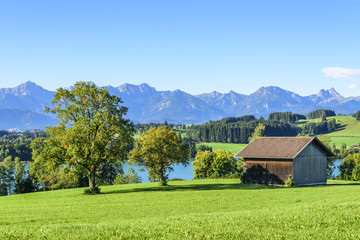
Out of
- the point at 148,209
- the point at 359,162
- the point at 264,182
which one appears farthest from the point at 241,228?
the point at 359,162

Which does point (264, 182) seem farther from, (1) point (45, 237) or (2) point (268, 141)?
(1) point (45, 237)

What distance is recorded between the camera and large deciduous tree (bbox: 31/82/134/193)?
41.1m

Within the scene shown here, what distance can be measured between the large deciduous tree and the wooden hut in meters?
20.2

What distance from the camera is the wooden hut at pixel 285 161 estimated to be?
5078 cm

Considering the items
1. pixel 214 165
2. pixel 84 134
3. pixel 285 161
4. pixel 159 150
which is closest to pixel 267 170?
pixel 285 161

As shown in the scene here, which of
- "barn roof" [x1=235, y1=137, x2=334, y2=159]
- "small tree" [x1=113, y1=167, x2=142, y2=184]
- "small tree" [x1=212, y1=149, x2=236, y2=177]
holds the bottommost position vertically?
"small tree" [x1=113, y1=167, x2=142, y2=184]

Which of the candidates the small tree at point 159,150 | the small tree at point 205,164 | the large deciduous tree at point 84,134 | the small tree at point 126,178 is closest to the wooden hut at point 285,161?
the small tree at point 159,150

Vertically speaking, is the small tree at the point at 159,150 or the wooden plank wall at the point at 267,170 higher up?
the small tree at the point at 159,150

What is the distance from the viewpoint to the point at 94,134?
140 feet

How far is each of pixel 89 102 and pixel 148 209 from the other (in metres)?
19.9

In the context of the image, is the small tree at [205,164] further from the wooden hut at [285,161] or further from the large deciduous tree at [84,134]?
the large deciduous tree at [84,134]

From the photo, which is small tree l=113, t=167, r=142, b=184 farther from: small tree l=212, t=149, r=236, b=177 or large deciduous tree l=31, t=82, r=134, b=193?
large deciduous tree l=31, t=82, r=134, b=193

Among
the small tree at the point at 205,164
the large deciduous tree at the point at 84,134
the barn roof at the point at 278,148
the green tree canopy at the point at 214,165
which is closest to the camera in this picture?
the large deciduous tree at the point at 84,134

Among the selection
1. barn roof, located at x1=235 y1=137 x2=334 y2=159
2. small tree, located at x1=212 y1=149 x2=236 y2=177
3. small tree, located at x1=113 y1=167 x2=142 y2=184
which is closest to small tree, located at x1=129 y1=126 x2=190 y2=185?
barn roof, located at x1=235 y1=137 x2=334 y2=159
